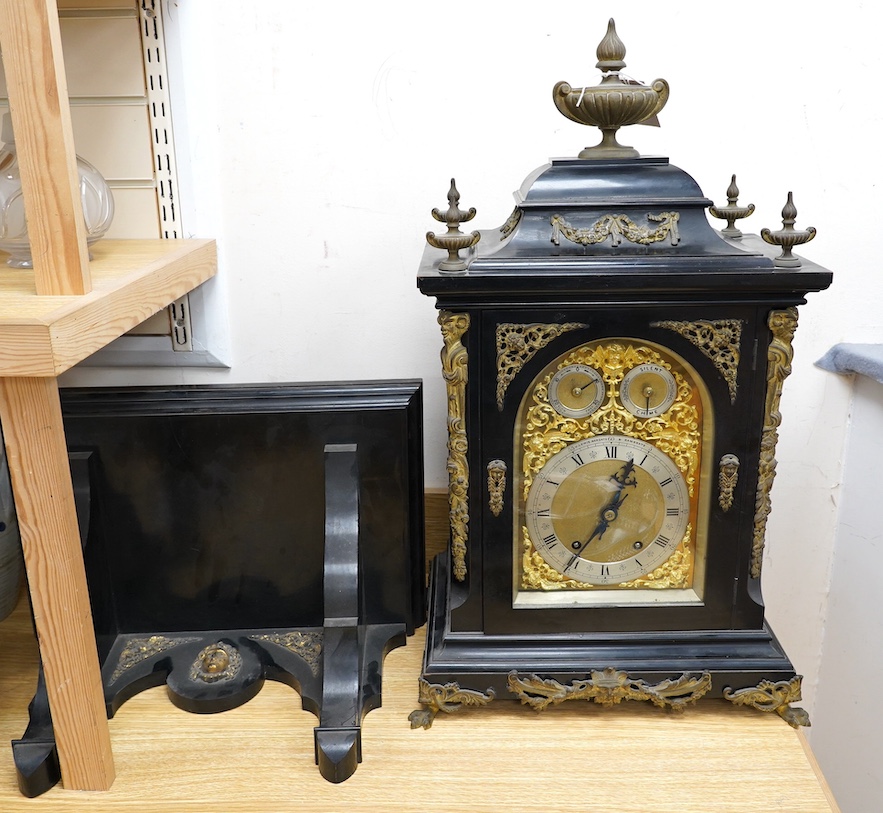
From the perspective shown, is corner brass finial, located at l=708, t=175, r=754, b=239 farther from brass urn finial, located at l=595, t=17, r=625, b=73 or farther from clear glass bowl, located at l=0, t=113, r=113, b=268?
clear glass bowl, located at l=0, t=113, r=113, b=268

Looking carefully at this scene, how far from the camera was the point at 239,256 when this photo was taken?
1140mm

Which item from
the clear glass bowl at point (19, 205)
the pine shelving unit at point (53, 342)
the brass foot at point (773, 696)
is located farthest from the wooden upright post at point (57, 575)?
the brass foot at point (773, 696)

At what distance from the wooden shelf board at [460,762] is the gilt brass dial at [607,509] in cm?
18

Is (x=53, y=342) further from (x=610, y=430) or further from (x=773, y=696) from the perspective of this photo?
(x=773, y=696)

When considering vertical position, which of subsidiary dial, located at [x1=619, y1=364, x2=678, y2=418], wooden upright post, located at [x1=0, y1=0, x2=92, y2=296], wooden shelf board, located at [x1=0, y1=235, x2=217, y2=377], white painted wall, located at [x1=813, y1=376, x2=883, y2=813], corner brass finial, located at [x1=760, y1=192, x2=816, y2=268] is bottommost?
white painted wall, located at [x1=813, y1=376, x2=883, y2=813]

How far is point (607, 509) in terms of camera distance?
94cm

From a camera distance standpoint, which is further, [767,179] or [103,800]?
[767,179]

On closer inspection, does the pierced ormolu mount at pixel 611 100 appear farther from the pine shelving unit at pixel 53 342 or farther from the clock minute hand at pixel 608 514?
the pine shelving unit at pixel 53 342

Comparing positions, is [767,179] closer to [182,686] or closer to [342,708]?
[342,708]

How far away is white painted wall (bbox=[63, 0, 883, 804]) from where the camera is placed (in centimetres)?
105

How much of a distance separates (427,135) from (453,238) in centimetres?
31

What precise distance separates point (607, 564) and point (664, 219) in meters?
0.38

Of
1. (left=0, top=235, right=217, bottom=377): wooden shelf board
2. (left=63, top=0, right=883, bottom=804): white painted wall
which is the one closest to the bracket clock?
(left=63, top=0, right=883, bottom=804): white painted wall

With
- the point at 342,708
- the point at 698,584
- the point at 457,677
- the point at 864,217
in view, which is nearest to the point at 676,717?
the point at 698,584
